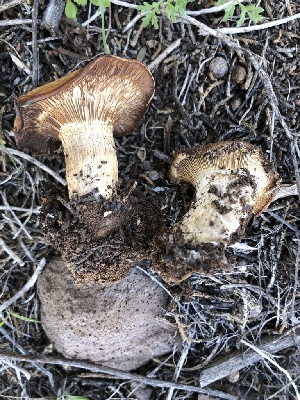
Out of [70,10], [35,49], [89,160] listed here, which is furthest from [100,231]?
[70,10]

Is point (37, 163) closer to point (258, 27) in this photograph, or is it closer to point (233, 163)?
point (233, 163)

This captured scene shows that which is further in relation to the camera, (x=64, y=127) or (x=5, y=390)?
(x=5, y=390)

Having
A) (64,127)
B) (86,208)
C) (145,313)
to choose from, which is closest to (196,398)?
(145,313)

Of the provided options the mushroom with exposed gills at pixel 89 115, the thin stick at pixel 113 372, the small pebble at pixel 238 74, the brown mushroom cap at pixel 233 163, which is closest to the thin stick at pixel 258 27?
the small pebble at pixel 238 74

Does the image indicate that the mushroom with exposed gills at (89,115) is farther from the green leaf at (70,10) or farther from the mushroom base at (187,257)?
the green leaf at (70,10)

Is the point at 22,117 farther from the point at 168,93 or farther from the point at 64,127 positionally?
the point at 168,93
